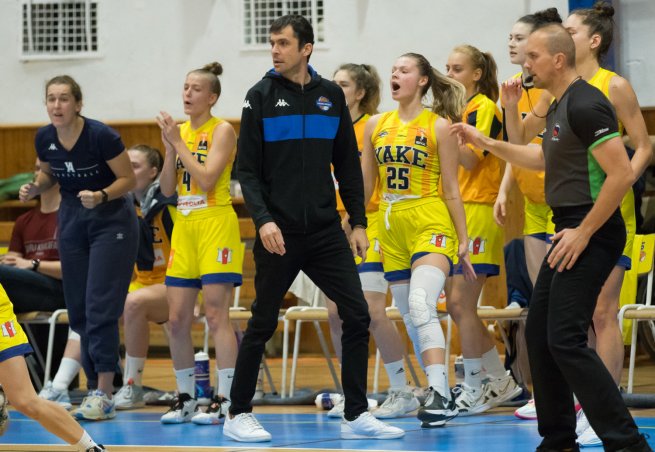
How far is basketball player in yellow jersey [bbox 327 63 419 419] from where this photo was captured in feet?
19.3

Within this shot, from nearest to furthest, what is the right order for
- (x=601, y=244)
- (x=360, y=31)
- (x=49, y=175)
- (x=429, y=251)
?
(x=601, y=244)
(x=429, y=251)
(x=49, y=175)
(x=360, y=31)

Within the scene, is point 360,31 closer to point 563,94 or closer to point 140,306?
point 140,306

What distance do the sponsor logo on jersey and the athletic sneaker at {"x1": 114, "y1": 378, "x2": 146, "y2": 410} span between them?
103 inches

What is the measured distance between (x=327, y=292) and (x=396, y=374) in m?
1.09

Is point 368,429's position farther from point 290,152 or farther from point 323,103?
point 323,103

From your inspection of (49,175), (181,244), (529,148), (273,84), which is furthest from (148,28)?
(529,148)

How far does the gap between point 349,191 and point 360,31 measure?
5337 mm

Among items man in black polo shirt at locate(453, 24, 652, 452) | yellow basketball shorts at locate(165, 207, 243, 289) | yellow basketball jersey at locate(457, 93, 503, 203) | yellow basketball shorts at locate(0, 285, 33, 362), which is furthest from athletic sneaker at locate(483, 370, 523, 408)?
yellow basketball shorts at locate(0, 285, 33, 362)

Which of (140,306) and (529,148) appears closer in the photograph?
(529,148)

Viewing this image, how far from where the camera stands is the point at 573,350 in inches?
152

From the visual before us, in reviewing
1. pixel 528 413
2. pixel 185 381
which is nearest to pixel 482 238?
pixel 528 413

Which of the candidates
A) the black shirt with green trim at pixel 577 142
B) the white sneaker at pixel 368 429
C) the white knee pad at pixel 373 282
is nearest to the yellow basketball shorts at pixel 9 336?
the white sneaker at pixel 368 429

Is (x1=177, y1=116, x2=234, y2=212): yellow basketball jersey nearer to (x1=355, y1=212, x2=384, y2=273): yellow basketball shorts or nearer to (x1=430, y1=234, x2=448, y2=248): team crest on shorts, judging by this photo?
(x1=355, y1=212, x2=384, y2=273): yellow basketball shorts

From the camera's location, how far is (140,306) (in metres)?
6.91
